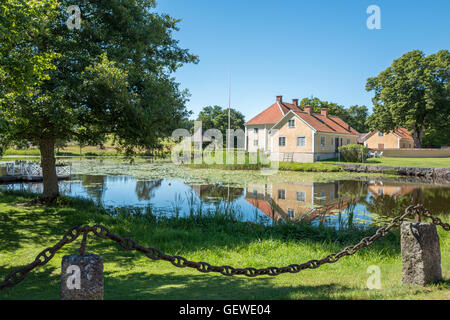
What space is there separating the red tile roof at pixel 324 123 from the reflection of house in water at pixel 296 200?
73.9ft

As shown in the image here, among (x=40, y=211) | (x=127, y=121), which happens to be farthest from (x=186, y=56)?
(x=40, y=211)

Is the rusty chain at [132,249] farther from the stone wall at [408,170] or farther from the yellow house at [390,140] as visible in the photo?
the yellow house at [390,140]

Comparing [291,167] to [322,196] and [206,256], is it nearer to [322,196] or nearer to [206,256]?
[322,196]

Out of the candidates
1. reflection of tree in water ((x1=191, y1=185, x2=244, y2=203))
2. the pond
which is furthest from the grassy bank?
reflection of tree in water ((x1=191, y1=185, x2=244, y2=203))

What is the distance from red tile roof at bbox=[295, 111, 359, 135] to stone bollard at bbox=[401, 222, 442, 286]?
134ft

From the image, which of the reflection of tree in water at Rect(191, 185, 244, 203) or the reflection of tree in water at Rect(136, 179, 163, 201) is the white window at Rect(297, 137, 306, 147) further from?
the reflection of tree in water at Rect(136, 179, 163, 201)

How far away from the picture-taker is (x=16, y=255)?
689 centimetres

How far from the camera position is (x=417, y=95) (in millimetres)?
51500

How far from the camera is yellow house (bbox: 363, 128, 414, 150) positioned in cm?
6106

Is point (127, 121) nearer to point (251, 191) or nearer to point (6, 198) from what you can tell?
point (6, 198)

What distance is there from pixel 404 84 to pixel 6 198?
56.9m

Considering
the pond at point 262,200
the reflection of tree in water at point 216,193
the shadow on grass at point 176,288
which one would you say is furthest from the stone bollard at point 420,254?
the reflection of tree in water at point 216,193

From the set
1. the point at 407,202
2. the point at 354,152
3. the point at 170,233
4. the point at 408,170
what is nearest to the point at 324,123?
the point at 354,152

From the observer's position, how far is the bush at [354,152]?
42281 millimetres
